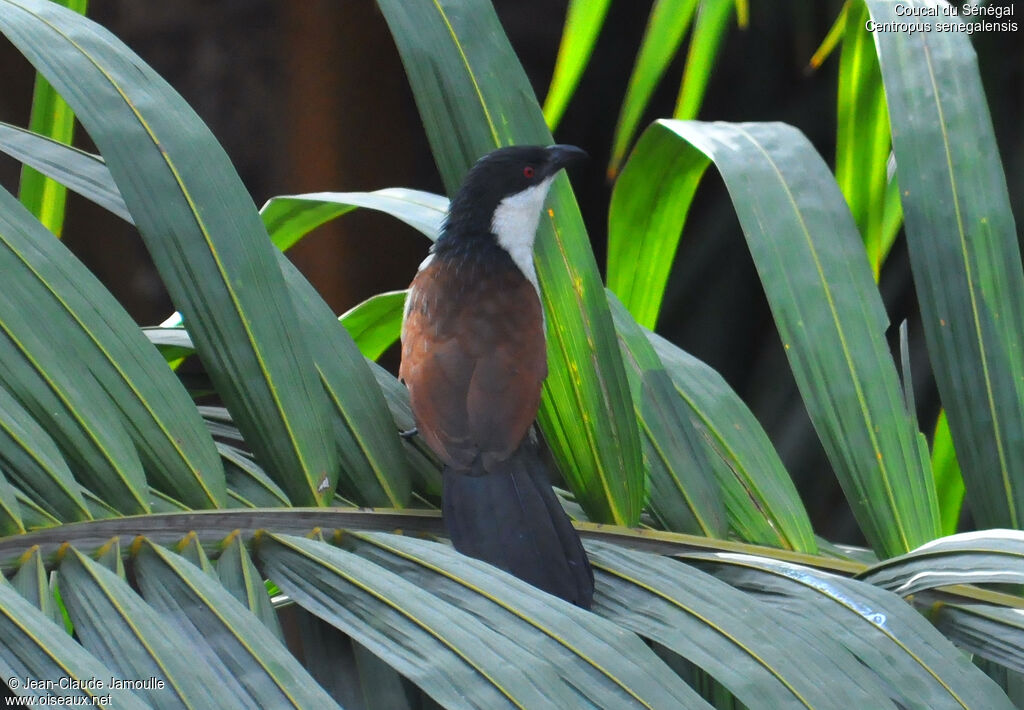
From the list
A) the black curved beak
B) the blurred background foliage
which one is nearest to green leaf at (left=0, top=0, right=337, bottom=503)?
the black curved beak

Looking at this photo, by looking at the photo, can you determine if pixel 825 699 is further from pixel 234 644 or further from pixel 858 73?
pixel 858 73

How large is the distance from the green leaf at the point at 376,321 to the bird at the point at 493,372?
0.05 meters

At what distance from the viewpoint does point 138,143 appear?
42.9 inches

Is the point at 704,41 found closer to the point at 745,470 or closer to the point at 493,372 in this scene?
the point at 493,372

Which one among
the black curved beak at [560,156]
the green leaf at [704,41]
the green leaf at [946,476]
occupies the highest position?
the green leaf at [704,41]

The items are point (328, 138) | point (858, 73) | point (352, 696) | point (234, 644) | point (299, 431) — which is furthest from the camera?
point (328, 138)

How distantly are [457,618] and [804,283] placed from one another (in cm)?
56

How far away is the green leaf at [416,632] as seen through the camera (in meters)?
0.74

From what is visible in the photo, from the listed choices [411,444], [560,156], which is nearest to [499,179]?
[560,156]

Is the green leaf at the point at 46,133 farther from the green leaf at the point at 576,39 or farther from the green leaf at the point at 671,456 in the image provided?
the green leaf at the point at 671,456

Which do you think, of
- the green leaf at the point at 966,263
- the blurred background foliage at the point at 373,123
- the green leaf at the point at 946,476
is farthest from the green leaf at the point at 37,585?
the blurred background foliage at the point at 373,123

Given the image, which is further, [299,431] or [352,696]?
[299,431]

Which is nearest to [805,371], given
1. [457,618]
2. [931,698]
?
[931,698]

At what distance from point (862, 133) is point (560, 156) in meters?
0.43
